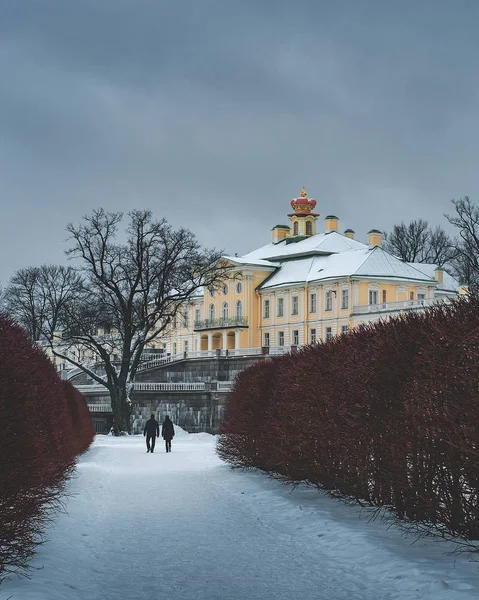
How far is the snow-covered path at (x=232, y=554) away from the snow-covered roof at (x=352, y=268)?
200 ft

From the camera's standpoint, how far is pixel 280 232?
316ft

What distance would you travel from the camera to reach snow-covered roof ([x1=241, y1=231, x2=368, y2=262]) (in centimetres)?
8719

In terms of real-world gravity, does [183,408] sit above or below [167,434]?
above

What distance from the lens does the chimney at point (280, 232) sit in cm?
9625

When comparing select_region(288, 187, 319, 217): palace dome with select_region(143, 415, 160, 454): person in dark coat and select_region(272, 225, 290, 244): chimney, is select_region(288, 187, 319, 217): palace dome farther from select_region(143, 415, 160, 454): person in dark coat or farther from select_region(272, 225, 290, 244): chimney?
select_region(143, 415, 160, 454): person in dark coat

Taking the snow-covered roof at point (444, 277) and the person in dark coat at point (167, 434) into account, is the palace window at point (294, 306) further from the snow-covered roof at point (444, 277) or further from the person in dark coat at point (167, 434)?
the person in dark coat at point (167, 434)

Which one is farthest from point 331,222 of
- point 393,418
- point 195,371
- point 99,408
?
point 393,418

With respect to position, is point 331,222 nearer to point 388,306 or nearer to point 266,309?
point 266,309

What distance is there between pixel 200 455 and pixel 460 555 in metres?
21.9

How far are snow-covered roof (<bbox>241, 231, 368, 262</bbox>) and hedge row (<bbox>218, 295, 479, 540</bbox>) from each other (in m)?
67.9

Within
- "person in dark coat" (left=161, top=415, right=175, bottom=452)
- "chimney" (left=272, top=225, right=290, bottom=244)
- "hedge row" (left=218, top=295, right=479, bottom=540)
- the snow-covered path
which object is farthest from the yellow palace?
the snow-covered path

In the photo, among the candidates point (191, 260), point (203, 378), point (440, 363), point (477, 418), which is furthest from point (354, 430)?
point (203, 378)

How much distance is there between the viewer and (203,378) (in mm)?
69125

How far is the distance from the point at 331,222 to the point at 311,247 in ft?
19.5
